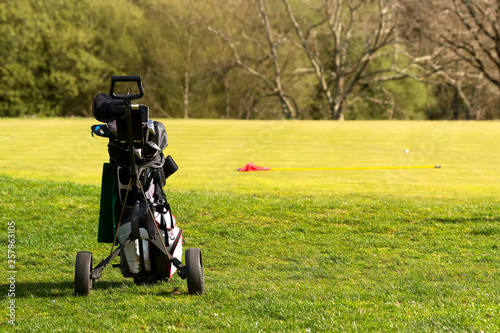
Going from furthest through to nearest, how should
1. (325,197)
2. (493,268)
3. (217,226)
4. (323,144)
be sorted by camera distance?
(323,144)
(325,197)
(217,226)
(493,268)

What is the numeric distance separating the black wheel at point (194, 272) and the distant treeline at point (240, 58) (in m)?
39.9

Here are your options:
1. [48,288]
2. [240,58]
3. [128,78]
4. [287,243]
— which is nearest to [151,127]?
[128,78]

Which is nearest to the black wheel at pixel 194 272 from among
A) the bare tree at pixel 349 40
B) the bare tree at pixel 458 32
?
the bare tree at pixel 458 32

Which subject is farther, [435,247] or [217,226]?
[217,226]

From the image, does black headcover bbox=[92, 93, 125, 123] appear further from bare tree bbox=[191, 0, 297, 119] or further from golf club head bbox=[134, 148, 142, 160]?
bare tree bbox=[191, 0, 297, 119]

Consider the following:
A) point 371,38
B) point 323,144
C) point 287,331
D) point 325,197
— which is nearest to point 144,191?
point 287,331

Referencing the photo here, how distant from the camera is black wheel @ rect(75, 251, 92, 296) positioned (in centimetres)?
473

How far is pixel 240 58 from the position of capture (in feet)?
164

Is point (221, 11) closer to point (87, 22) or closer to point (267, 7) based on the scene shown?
point (267, 7)

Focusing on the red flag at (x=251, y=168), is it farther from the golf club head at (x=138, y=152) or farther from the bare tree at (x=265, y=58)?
the bare tree at (x=265, y=58)

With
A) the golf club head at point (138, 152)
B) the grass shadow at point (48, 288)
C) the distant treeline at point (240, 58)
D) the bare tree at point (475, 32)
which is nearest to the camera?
the golf club head at point (138, 152)

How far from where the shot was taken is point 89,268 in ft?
15.6

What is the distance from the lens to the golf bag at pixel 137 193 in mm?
4512

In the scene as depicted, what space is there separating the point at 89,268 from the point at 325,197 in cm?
566
